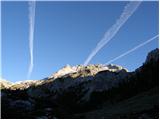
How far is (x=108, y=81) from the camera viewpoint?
19500cm

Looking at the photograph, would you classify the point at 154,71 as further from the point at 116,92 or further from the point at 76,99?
the point at 76,99

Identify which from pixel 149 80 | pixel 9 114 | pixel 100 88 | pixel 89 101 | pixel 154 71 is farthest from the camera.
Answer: pixel 100 88

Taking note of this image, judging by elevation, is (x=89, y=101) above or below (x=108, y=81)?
below

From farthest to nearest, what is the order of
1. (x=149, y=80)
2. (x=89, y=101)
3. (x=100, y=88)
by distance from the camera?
1. (x=100, y=88)
2. (x=89, y=101)
3. (x=149, y=80)

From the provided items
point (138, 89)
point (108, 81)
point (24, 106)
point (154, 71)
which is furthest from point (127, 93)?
point (24, 106)

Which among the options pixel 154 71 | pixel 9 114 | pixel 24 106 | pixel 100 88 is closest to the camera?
pixel 9 114

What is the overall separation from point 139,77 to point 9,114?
11944 centimetres

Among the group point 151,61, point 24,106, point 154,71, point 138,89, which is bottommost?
point 24,106

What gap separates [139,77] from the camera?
15812cm

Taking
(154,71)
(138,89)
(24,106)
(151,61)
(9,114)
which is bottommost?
(9,114)

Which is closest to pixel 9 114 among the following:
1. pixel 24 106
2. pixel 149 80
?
pixel 24 106

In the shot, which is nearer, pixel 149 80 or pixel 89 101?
pixel 149 80

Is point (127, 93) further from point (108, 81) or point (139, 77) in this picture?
point (108, 81)

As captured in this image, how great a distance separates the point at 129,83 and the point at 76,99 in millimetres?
42382
